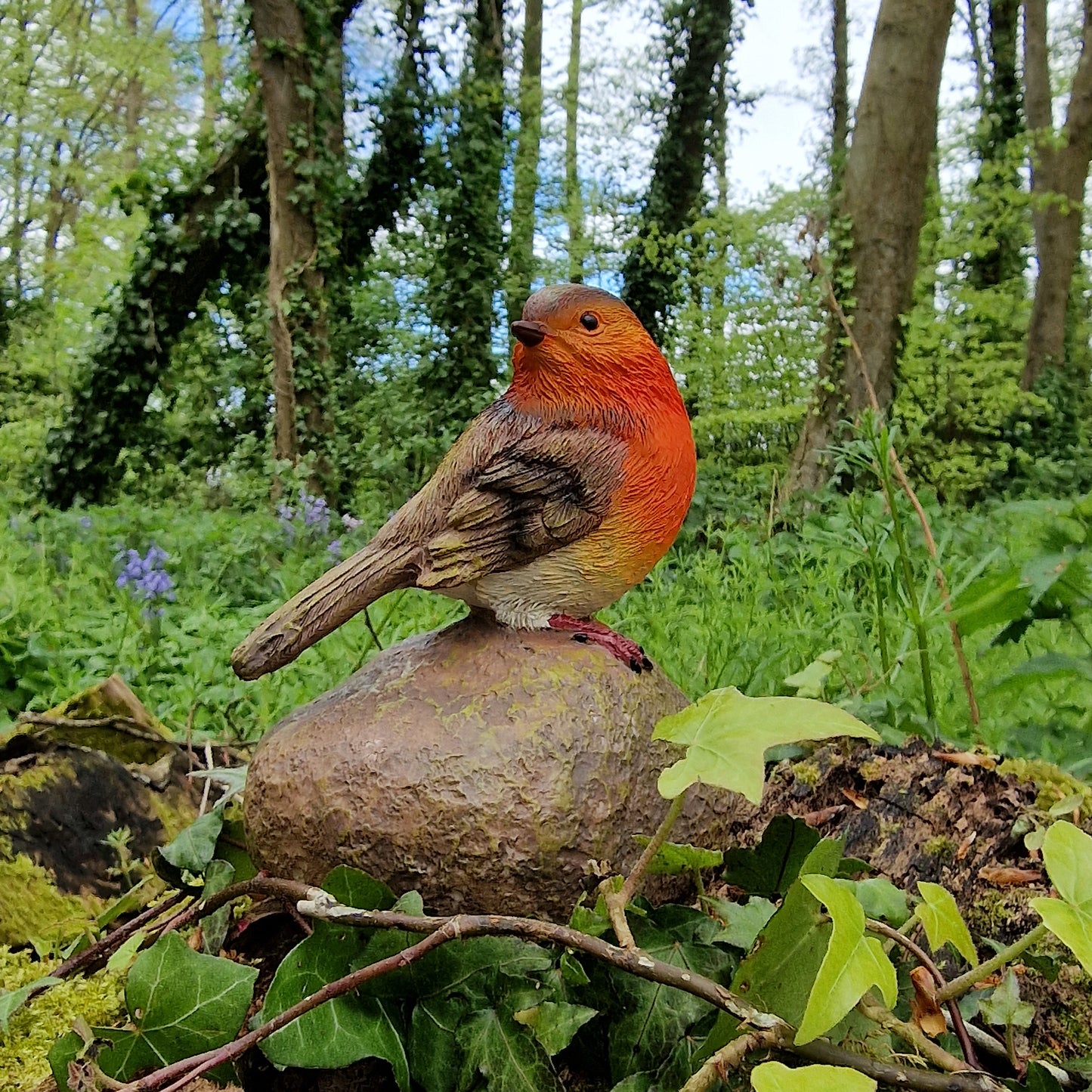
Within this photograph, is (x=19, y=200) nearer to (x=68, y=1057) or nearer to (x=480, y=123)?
Answer: (x=480, y=123)

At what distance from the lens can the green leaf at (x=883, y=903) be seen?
1087 mm

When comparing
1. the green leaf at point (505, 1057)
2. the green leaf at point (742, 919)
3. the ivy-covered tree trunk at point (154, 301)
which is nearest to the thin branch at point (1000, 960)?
the green leaf at point (742, 919)

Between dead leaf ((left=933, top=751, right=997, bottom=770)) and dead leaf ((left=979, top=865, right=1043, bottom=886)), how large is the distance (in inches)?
12.2

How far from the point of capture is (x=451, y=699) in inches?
58.1

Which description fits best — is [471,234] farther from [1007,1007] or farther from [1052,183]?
[1007,1007]

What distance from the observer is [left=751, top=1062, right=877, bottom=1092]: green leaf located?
2.29ft

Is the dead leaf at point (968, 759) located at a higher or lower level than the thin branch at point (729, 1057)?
lower

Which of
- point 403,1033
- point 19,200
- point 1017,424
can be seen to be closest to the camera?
point 403,1033

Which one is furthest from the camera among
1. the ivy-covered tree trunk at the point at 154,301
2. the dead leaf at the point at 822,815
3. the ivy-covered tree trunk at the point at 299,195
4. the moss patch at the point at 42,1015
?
the ivy-covered tree trunk at the point at 154,301

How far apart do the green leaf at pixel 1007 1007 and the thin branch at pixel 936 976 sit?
4 centimetres

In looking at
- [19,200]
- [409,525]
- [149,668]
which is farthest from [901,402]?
[19,200]

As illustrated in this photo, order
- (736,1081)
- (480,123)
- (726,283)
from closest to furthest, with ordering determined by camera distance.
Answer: (736,1081), (480,123), (726,283)

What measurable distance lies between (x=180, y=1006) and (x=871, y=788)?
1427mm

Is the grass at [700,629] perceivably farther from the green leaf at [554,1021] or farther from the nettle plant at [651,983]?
the green leaf at [554,1021]
